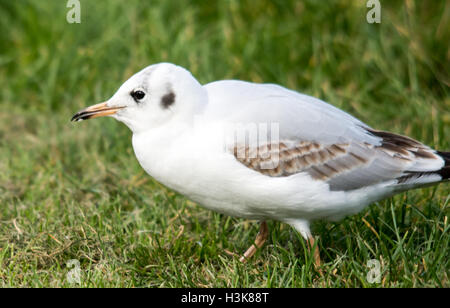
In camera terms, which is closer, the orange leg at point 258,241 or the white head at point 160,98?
the white head at point 160,98

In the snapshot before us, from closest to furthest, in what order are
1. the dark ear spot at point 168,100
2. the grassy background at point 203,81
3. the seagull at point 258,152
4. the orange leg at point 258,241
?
the seagull at point 258,152
the dark ear spot at point 168,100
the grassy background at point 203,81
the orange leg at point 258,241

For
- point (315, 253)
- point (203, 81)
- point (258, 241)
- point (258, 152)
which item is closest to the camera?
point (258, 152)

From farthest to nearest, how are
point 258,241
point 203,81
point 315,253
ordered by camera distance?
1. point 203,81
2. point 258,241
3. point 315,253

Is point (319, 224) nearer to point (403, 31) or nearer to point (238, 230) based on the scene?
point (238, 230)

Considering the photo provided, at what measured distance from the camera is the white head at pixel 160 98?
3.87m

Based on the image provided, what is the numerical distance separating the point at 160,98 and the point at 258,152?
62 centimetres

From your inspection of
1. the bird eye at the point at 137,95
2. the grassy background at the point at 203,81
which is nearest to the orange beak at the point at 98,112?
the bird eye at the point at 137,95

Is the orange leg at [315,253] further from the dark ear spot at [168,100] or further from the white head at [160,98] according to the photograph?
the dark ear spot at [168,100]

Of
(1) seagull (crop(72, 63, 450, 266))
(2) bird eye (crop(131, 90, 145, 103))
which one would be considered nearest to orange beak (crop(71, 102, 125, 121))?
(1) seagull (crop(72, 63, 450, 266))

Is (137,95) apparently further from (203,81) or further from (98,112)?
(203,81)

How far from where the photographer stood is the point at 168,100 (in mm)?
3885

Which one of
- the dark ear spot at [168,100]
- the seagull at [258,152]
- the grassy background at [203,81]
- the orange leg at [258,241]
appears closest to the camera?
the seagull at [258,152]

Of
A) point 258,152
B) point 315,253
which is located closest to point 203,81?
point 258,152
